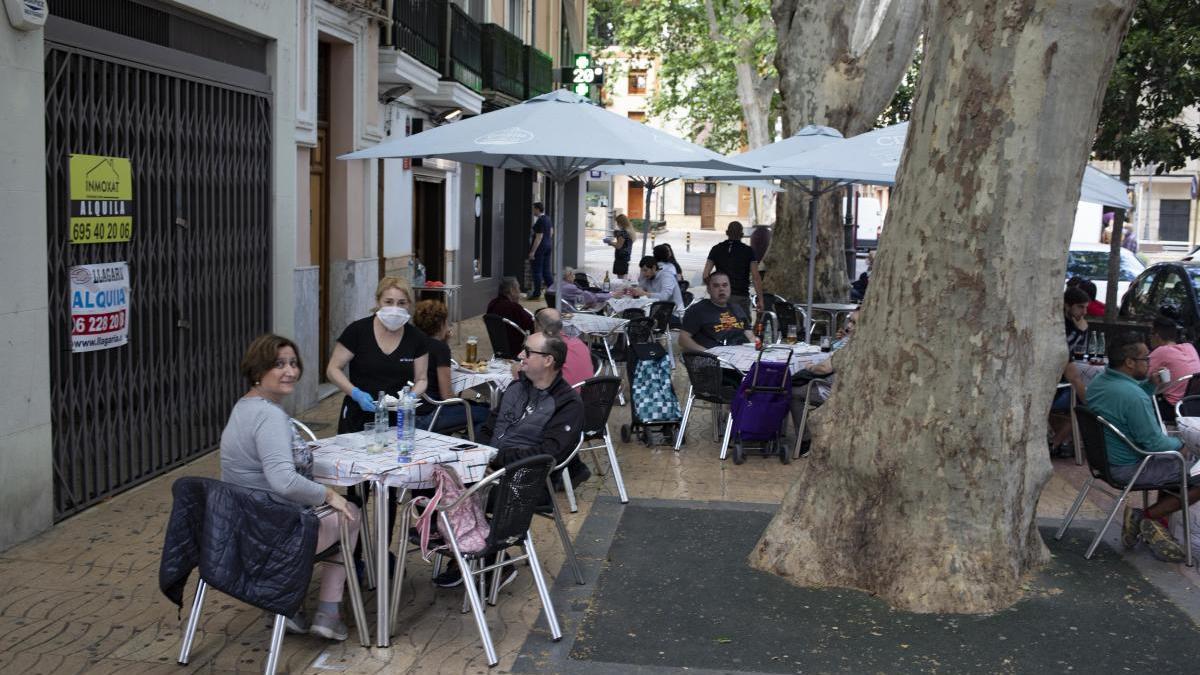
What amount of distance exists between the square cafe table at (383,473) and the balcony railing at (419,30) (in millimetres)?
8956

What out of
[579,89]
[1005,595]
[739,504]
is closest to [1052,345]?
[1005,595]

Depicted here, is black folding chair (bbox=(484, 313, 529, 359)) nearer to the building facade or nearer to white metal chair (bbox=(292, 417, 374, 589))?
the building facade

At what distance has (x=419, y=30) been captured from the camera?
50.9ft

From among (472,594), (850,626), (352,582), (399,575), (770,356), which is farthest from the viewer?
(770,356)

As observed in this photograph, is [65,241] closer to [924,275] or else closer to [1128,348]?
[924,275]

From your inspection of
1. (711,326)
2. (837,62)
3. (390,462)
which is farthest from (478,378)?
(837,62)

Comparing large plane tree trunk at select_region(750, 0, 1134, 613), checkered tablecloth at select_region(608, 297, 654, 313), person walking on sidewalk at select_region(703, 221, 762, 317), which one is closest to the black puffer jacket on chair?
large plane tree trunk at select_region(750, 0, 1134, 613)

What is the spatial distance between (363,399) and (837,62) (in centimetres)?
1284

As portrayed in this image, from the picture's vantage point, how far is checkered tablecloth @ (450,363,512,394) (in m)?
8.36

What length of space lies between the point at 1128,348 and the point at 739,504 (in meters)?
2.55

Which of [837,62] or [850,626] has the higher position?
[837,62]

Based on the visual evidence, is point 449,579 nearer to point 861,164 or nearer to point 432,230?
point 861,164

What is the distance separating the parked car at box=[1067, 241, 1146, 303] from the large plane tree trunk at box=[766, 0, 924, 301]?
456 cm

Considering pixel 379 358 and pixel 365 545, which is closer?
pixel 365 545
